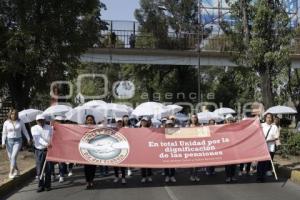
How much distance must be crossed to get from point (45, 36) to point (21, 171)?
267 inches

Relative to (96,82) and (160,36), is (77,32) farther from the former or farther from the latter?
(96,82)

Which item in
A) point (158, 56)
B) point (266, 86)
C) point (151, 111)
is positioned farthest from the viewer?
point (158, 56)

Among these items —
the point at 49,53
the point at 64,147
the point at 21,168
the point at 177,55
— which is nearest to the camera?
the point at 64,147

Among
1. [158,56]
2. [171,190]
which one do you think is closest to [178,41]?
[158,56]

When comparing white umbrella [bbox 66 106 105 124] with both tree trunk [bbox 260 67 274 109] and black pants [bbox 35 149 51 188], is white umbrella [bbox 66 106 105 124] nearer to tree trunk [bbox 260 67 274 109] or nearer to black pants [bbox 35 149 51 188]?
tree trunk [bbox 260 67 274 109]

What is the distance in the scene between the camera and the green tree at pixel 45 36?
2248 cm

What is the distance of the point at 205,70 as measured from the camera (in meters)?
68.6

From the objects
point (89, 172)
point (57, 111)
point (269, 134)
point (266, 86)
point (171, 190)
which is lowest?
point (171, 190)

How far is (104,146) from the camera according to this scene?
50.3 feet

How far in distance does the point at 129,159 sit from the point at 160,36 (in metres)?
44.5

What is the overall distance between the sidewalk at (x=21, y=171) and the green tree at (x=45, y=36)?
10.1 ft

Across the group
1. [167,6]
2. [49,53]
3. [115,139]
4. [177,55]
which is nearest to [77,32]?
[49,53]

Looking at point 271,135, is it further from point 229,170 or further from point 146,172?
point 146,172

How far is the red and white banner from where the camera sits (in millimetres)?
15211
